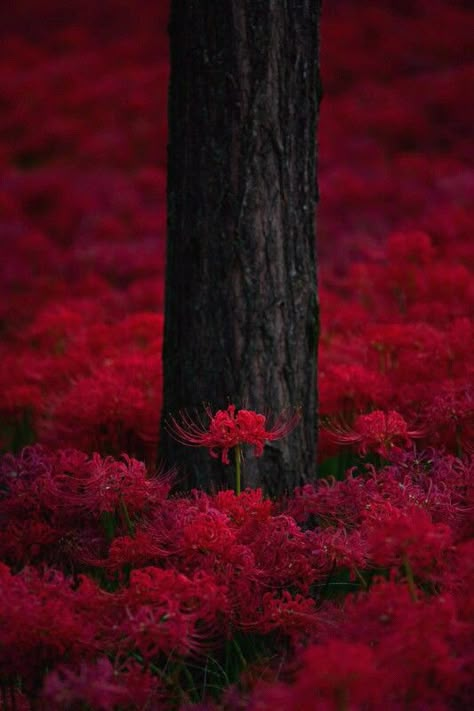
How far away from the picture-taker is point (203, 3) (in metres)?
2.42

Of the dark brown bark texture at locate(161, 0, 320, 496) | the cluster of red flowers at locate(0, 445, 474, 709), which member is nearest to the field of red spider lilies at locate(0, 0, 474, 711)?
the cluster of red flowers at locate(0, 445, 474, 709)

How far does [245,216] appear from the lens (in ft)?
8.03

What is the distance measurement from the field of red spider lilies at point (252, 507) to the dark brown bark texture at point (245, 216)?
135 mm

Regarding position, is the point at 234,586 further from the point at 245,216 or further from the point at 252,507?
the point at 245,216

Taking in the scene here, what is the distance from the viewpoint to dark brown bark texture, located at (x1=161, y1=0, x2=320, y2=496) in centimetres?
242

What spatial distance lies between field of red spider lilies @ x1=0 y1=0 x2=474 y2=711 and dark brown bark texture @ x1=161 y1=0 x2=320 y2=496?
0.44ft

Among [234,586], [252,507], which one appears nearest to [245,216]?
[252,507]

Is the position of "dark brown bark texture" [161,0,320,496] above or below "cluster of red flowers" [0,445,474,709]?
above

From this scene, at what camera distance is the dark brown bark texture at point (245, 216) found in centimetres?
242

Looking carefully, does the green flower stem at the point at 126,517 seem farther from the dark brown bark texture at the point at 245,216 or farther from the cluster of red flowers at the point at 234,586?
the dark brown bark texture at the point at 245,216

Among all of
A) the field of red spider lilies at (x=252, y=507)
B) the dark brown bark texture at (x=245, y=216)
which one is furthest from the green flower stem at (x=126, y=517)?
the dark brown bark texture at (x=245, y=216)

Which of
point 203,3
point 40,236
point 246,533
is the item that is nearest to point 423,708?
point 246,533

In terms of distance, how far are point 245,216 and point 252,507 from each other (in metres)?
0.90

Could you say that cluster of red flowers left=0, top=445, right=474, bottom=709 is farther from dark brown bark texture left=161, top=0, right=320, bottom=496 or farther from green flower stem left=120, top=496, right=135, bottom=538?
dark brown bark texture left=161, top=0, right=320, bottom=496
